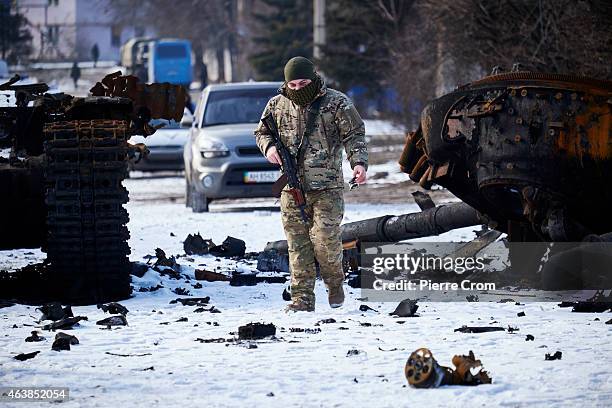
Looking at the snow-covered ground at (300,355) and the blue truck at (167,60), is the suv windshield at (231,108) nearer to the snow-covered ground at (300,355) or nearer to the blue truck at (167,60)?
the snow-covered ground at (300,355)

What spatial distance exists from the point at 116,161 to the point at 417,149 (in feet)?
7.76

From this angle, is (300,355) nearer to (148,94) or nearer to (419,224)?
(419,224)

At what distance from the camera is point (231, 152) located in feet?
67.4

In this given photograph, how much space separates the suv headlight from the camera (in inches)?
809

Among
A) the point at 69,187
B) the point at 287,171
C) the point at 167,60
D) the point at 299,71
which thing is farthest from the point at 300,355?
the point at 167,60

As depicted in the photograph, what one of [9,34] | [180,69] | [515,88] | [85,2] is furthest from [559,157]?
[85,2]

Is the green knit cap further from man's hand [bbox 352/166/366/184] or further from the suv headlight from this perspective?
the suv headlight

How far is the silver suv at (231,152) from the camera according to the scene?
20.5m

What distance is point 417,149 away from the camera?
39.5ft

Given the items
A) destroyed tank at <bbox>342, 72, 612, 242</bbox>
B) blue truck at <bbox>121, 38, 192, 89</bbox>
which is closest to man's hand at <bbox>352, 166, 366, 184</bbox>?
destroyed tank at <bbox>342, 72, 612, 242</bbox>

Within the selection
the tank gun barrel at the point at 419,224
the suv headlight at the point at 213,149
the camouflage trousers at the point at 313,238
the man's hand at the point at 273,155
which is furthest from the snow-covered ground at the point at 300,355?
the suv headlight at the point at 213,149

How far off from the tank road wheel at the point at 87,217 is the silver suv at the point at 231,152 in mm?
8724

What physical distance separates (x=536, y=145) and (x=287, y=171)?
6.04ft

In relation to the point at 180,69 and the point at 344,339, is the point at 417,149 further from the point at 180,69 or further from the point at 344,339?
the point at 180,69
